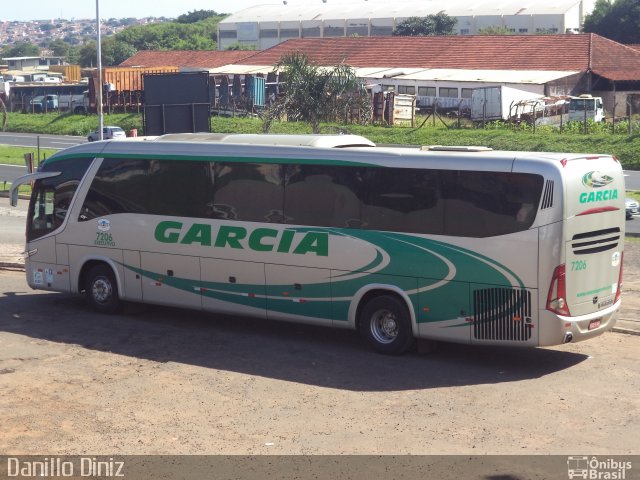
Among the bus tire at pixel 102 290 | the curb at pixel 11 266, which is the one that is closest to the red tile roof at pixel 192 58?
the curb at pixel 11 266

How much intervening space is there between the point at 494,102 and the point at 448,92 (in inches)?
393

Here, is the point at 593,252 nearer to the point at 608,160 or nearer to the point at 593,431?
the point at 608,160

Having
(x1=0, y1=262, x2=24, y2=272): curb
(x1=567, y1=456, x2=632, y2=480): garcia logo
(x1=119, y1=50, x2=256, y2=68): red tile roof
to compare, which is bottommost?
(x1=567, y1=456, x2=632, y2=480): garcia logo

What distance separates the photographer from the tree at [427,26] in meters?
109

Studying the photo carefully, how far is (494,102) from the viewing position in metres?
55.2

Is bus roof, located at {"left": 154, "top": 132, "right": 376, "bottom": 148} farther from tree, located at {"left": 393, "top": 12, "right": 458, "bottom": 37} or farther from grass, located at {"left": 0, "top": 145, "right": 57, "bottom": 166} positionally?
tree, located at {"left": 393, "top": 12, "right": 458, "bottom": 37}

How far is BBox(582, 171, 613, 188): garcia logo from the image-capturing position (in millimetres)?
13016

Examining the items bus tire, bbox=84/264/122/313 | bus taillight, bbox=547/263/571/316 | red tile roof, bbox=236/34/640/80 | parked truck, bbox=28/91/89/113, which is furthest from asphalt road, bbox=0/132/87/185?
bus taillight, bbox=547/263/571/316

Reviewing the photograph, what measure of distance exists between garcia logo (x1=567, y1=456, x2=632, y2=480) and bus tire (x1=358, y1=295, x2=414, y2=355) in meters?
4.41

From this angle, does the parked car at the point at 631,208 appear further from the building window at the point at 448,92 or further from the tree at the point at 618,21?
the tree at the point at 618,21

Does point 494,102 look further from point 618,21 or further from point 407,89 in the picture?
point 618,21

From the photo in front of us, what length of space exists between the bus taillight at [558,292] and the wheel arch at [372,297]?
2.02 metres

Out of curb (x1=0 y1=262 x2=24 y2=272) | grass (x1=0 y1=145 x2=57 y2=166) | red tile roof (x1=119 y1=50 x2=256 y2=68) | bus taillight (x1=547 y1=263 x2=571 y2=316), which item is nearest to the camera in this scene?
bus taillight (x1=547 y1=263 x2=571 y2=316)

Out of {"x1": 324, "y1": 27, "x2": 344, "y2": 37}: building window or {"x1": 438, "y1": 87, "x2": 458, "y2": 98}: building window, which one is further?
{"x1": 324, "y1": 27, "x2": 344, "y2": 37}: building window
